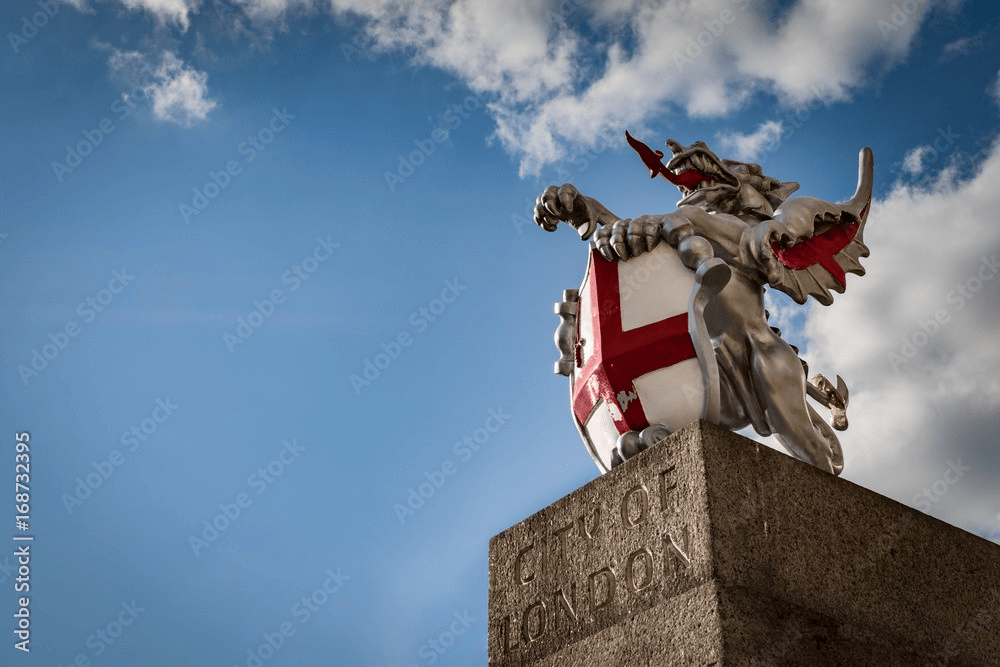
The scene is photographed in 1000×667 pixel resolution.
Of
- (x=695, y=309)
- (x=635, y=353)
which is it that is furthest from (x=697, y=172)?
(x=635, y=353)

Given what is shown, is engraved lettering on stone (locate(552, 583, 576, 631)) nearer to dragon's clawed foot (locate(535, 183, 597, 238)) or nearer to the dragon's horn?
dragon's clawed foot (locate(535, 183, 597, 238))

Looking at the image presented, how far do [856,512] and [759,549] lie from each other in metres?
0.63

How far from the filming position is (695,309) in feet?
17.0

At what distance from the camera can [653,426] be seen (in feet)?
16.5

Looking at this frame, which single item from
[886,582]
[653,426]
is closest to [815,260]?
[653,426]

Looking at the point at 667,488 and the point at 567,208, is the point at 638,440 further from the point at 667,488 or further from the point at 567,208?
the point at 567,208

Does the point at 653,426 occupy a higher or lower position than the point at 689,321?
lower

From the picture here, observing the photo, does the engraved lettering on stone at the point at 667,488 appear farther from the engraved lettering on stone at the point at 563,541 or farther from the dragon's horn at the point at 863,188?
the dragon's horn at the point at 863,188

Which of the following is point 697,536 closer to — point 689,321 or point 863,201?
point 689,321

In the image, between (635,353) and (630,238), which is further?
(630,238)

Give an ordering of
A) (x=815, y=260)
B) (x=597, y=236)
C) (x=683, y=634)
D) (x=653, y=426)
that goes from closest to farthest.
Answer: (x=683, y=634), (x=653, y=426), (x=597, y=236), (x=815, y=260)

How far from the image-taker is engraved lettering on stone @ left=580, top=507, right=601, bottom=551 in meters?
4.58

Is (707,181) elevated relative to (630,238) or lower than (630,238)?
elevated

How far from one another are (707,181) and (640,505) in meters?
2.28
